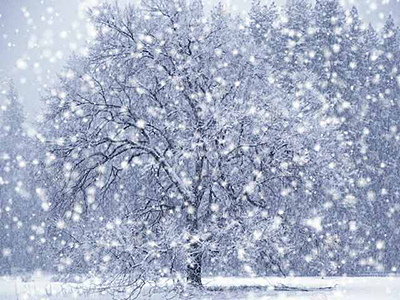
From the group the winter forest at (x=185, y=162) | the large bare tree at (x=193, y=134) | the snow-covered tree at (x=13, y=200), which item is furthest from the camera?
the snow-covered tree at (x=13, y=200)

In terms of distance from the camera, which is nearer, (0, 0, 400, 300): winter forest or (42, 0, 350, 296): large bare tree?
(0, 0, 400, 300): winter forest

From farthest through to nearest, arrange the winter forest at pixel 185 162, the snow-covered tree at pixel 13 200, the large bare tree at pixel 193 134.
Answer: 1. the snow-covered tree at pixel 13 200
2. the large bare tree at pixel 193 134
3. the winter forest at pixel 185 162

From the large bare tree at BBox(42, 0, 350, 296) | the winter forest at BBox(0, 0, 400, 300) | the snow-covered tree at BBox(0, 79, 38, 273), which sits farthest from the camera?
the snow-covered tree at BBox(0, 79, 38, 273)

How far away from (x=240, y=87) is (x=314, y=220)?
3800mm

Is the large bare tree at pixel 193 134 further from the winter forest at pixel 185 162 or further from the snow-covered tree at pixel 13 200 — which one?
the snow-covered tree at pixel 13 200

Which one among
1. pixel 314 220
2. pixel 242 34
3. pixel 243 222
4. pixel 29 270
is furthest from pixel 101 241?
pixel 29 270

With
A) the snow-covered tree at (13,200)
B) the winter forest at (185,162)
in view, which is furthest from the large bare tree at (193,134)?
the snow-covered tree at (13,200)

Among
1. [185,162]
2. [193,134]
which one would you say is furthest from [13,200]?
[193,134]

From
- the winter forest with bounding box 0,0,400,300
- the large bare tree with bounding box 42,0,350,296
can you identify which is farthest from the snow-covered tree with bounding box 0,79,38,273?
the large bare tree with bounding box 42,0,350,296

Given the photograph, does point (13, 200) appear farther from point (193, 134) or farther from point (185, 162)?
point (193, 134)

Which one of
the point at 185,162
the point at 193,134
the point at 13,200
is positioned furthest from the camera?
the point at 13,200

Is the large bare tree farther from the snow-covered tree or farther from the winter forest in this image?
the snow-covered tree

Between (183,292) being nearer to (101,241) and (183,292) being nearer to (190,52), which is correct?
(101,241)

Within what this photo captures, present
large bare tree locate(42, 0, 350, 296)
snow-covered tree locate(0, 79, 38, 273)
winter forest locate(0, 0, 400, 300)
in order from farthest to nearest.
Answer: snow-covered tree locate(0, 79, 38, 273) → large bare tree locate(42, 0, 350, 296) → winter forest locate(0, 0, 400, 300)
